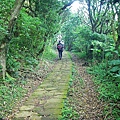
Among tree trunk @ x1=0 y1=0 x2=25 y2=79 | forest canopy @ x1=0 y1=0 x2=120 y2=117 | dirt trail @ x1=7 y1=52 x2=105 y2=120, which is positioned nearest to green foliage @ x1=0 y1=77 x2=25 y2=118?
forest canopy @ x1=0 y1=0 x2=120 y2=117

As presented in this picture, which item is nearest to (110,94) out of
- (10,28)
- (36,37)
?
(10,28)

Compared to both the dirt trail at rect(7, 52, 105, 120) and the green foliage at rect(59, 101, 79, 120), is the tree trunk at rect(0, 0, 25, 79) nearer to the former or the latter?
the dirt trail at rect(7, 52, 105, 120)

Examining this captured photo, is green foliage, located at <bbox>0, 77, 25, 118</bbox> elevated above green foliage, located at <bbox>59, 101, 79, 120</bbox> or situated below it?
above

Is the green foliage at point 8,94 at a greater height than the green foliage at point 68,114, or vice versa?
the green foliage at point 8,94

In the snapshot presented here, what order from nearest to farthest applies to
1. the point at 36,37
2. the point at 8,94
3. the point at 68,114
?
the point at 68,114, the point at 8,94, the point at 36,37

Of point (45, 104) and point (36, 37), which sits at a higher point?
point (36, 37)

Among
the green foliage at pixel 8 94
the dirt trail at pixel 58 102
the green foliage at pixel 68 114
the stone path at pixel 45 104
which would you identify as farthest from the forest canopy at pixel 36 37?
the green foliage at pixel 68 114

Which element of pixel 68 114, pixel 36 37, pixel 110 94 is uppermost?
pixel 36 37

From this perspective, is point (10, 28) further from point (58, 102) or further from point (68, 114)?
point (68, 114)

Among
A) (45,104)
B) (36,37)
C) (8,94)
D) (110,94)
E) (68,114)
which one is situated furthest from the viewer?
(36,37)

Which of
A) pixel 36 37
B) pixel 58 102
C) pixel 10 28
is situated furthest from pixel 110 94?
pixel 36 37

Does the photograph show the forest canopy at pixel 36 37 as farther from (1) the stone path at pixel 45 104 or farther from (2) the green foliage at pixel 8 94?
(1) the stone path at pixel 45 104

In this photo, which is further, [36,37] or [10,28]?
[36,37]

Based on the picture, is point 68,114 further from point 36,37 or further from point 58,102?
point 36,37
